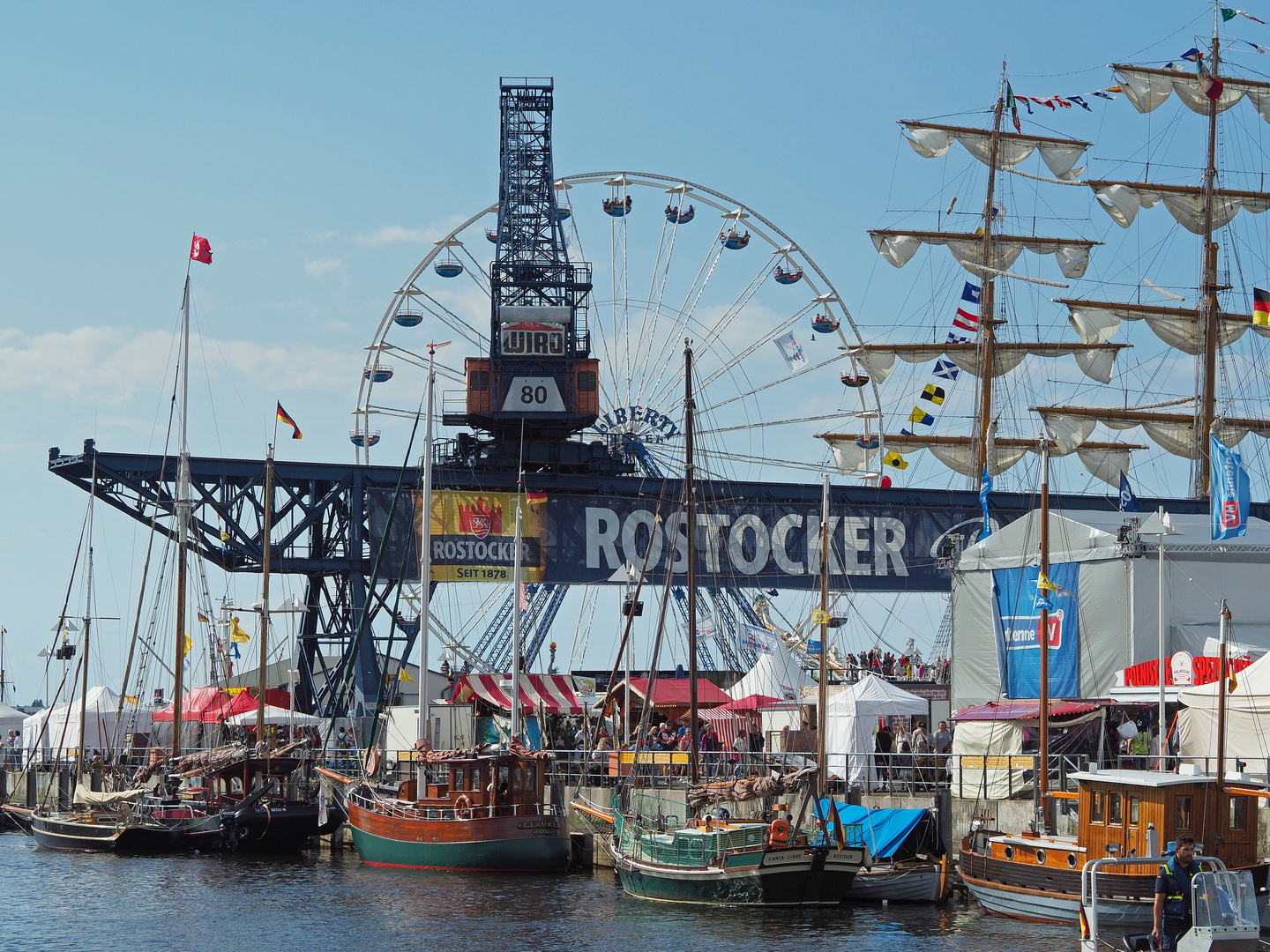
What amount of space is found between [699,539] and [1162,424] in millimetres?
22053

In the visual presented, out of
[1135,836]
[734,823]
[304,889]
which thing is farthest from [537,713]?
[1135,836]

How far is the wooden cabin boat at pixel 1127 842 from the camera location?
102ft

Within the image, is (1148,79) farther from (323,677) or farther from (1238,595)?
(323,677)

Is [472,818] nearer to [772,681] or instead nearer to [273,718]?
Result: [772,681]

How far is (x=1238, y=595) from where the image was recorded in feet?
169

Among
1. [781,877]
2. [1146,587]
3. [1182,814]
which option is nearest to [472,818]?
[781,877]

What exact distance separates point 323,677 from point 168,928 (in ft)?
128

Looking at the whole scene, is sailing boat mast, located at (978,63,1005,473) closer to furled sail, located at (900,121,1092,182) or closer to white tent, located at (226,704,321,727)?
furled sail, located at (900,121,1092,182)

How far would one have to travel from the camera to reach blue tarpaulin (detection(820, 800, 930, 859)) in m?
38.9

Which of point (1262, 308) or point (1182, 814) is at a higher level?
point (1262, 308)

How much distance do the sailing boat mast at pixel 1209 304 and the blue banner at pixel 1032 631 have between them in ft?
79.1

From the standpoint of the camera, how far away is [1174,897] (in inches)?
1016

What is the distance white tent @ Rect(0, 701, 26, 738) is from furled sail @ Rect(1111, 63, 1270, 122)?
63.8 metres

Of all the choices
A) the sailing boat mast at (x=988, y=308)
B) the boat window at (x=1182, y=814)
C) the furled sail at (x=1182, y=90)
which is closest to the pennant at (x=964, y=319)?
the sailing boat mast at (x=988, y=308)
